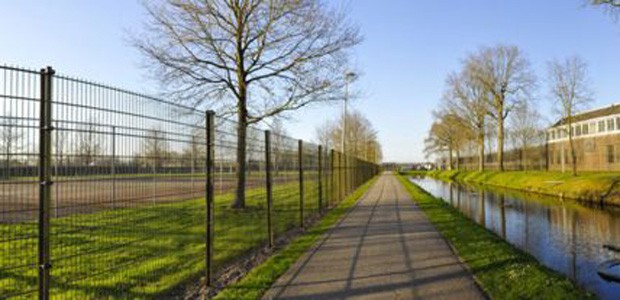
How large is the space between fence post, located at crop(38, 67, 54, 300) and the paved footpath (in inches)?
98.6

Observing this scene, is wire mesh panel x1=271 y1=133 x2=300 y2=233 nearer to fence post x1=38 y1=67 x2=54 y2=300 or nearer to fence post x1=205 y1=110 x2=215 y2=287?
fence post x1=205 y1=110 x2=215 y2=287

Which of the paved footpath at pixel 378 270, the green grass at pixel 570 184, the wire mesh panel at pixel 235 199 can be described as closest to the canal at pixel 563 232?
the green grass at pixel 570 184

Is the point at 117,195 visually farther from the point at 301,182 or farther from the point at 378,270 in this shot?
the point at 301,182

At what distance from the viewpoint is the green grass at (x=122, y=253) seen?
16.0 ft

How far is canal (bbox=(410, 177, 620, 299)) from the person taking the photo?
879 centimetres

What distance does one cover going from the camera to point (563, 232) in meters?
13.5

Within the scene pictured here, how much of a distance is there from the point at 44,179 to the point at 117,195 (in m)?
1.07

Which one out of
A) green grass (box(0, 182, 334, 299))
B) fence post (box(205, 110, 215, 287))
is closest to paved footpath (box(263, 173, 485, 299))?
fence post (box(205, 110, 215, 287))

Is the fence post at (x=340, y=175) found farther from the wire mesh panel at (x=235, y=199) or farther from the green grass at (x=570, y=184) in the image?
the green grass at (x=570, y=184)

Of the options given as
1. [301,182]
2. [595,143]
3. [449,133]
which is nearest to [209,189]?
[301,182]

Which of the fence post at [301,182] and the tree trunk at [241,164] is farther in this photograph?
the fence post at [301,182]

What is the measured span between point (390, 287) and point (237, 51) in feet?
34.9

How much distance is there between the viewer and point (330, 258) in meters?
7.65

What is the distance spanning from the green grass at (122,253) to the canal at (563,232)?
6296mm
